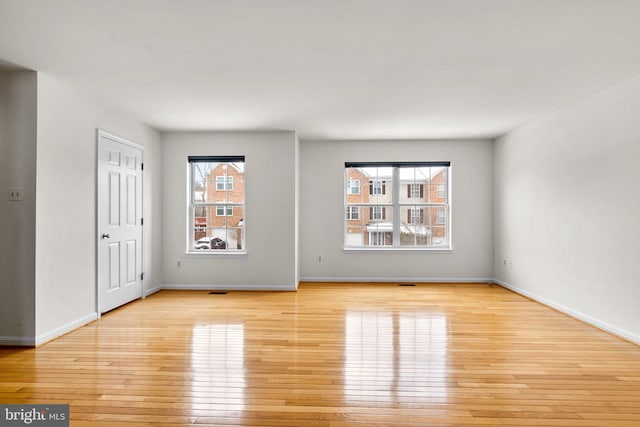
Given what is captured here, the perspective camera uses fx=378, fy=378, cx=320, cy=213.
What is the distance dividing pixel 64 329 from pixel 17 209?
1.26 m

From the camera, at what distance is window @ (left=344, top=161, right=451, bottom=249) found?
680cm

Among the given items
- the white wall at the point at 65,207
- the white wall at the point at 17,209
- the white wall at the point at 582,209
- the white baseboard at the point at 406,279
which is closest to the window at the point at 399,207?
the white baseboard at the point at 406,279

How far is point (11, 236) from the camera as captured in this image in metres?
3.46

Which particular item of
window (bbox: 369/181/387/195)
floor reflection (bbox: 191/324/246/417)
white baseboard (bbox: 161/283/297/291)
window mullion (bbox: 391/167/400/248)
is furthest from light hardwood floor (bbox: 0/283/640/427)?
window (bbox: 369/181/387/195)

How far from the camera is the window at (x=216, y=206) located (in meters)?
6.21

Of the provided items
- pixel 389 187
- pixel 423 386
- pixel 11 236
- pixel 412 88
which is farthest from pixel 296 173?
pixel 423 386

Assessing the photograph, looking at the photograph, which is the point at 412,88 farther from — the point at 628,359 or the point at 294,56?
the point at 628,359

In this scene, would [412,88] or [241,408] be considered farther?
[412,88]

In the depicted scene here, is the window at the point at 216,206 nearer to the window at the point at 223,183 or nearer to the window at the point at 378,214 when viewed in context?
the window at the point at 223,183

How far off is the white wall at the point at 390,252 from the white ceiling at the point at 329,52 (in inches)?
72.1

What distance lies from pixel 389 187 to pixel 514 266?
94.4 inches

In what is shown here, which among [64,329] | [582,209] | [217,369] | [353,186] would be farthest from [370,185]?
[64,329]

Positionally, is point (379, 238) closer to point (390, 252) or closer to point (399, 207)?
point (390, 252)

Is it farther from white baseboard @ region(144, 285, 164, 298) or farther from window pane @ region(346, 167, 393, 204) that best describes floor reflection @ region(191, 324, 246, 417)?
window pane @ region(346, 167, 393, 204)
